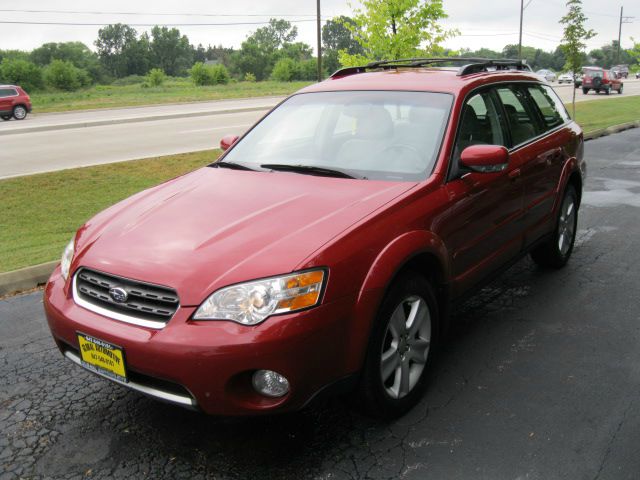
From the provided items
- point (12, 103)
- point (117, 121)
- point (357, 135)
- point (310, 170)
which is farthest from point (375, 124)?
point (12, 103)

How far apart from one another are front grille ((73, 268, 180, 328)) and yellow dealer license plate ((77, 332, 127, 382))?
138 millimetres

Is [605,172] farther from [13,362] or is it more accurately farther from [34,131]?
[34,131]

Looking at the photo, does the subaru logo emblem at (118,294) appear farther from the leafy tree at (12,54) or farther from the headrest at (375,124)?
the leafy tree at (12,54)

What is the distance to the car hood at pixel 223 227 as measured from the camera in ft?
8.66

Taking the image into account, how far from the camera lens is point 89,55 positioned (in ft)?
394

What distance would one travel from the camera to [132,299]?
8.89 feet

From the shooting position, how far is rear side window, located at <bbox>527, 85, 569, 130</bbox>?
197 inches

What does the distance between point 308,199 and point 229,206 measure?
416mm

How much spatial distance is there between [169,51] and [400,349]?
408 ft

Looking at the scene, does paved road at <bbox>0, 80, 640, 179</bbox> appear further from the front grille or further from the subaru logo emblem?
the subaru logo emblem

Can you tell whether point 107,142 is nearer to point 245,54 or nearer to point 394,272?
point 394,272

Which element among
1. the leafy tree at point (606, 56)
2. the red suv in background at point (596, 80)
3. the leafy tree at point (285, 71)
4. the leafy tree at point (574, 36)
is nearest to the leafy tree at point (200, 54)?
the leafy tree at point (285, 71)

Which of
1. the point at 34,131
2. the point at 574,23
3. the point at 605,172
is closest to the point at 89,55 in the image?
the point at 34,131

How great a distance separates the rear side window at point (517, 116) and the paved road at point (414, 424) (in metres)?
1.31
